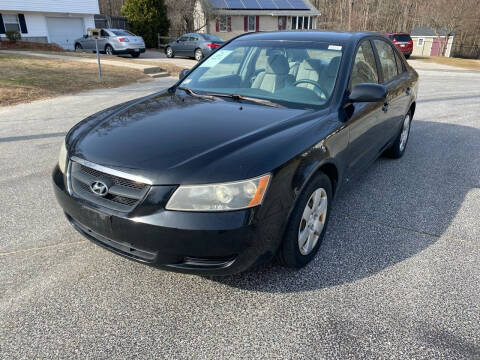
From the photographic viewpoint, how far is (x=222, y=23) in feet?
111

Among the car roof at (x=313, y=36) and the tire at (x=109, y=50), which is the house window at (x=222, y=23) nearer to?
the tire at (x=109, y=50)

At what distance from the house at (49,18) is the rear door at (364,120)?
97.1ft

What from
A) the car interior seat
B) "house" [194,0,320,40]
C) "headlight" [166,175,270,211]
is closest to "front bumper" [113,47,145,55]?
"house" [194,0,320,40]

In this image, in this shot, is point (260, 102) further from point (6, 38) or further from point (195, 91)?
point (6, 38)

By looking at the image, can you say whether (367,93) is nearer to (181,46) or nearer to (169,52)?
(181,46)

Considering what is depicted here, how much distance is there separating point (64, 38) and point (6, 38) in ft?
17.6

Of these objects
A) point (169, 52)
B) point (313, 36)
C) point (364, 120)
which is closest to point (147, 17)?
point (169, 52)

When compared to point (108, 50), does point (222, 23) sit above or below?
above

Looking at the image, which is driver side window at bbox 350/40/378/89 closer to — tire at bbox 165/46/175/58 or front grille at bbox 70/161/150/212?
front grille at bbox 70/161/150/212

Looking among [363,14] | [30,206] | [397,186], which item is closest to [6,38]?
[30,206]

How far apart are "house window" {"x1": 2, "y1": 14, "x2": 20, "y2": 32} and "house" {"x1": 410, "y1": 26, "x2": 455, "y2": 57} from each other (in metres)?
35.6

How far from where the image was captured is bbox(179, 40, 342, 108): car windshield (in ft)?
10.9

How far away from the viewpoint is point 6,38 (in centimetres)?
2542

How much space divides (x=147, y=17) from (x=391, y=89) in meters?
29.7
